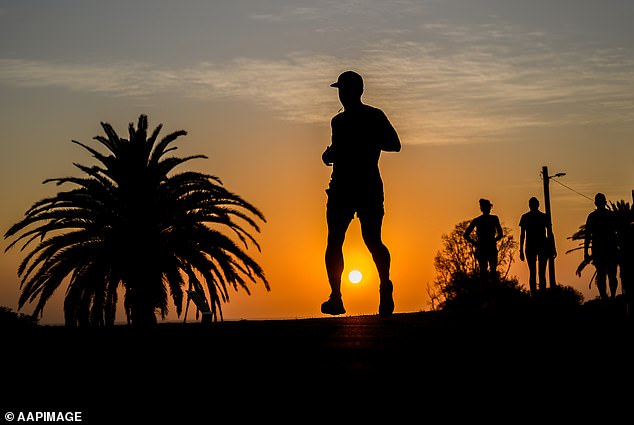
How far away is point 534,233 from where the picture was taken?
20703mm

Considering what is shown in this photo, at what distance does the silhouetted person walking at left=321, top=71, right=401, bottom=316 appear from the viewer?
10.4 meters

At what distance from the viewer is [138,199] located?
93.6ft

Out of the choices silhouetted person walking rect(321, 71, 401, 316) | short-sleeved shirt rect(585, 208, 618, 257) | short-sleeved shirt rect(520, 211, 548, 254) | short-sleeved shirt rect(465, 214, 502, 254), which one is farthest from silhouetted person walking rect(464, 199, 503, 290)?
silhouetted person walking rect(321, 71, 401, 316)

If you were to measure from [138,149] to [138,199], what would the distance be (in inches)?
51.0

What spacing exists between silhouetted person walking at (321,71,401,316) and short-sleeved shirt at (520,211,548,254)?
10412 millimetres

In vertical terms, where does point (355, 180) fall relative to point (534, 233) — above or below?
below

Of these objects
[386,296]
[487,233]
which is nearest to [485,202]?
[487,233]

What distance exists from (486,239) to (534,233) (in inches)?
52.2

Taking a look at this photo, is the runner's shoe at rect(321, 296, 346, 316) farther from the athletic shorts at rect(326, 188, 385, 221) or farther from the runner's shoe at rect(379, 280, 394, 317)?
the athletic shorts at rect(326, 188, 385, 221)

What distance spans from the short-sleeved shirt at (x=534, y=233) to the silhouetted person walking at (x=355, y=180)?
1041 centimetres

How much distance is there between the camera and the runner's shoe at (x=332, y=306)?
1067 cm

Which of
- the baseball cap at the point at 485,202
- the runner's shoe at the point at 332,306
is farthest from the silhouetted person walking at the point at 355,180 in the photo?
the baseball cap at the point at 485,202

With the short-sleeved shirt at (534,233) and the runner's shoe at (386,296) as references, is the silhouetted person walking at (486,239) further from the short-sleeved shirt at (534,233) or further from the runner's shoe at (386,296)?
the runner's shoe at (386,296)

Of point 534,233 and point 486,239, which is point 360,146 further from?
point 534,233
